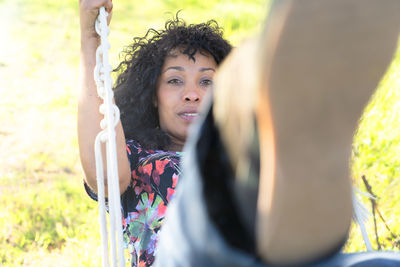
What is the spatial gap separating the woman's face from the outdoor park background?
1.32 ft

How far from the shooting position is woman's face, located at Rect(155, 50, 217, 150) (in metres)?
1.69

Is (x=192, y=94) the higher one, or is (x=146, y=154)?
(x=192, y=94)

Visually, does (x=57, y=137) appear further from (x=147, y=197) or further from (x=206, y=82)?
(x=147, y=197)

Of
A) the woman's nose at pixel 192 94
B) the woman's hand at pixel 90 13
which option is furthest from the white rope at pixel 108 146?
the woman's nose at pixel 192 94

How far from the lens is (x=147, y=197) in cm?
150

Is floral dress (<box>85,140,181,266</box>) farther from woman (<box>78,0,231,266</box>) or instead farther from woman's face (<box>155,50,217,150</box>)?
woman's face (<box>155,50,217,150</box>)

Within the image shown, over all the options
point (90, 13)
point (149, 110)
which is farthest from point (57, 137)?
point (90, 13)

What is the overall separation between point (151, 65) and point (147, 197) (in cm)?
50

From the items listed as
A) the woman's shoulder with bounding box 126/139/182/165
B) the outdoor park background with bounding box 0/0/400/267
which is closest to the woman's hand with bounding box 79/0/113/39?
the woman's shoulder with bounding box 126/139/182/165

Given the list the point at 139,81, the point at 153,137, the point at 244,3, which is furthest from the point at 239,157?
the point at 244,3

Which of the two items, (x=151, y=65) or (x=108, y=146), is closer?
(x=108, y=146)

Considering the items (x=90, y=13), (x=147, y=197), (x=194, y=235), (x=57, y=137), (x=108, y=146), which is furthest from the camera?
(x=57, y=137)

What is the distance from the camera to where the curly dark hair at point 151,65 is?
1789 millimetres

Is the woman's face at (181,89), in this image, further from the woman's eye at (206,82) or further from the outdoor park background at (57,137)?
the outdoor park background at (57,137)
